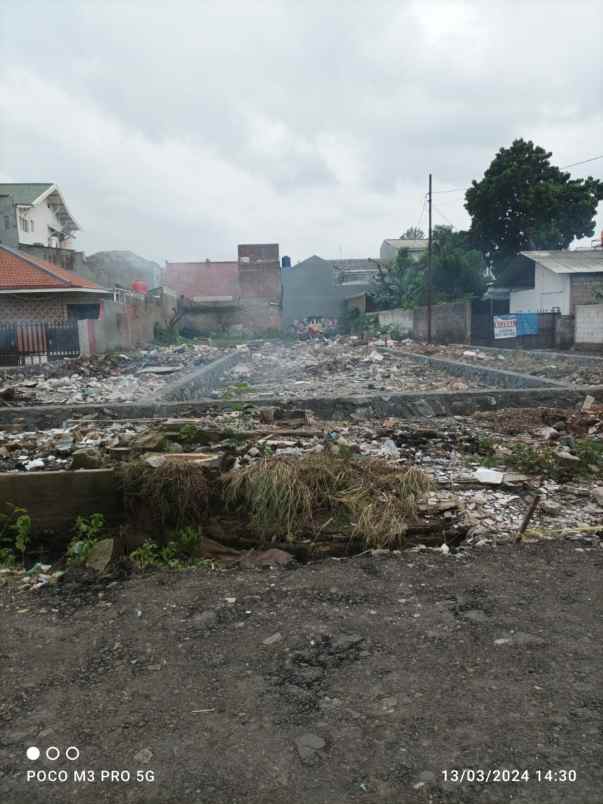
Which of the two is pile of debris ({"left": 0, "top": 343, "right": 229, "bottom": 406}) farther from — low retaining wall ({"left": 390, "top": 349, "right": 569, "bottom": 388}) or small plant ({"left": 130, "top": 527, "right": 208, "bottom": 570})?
low retaining wall ({"left": 390, "top": 349, "right": 569, "bottom": 388})

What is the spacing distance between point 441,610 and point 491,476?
6.73 feet

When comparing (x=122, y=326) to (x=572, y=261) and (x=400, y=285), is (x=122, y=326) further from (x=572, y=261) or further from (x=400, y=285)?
(x=572, y=261)

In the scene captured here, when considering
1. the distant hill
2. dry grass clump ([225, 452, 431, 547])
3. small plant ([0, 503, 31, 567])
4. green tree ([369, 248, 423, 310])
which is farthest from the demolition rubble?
the distant hill

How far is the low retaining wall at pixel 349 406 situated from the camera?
7.17 metres

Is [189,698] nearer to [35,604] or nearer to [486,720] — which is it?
[486,720]

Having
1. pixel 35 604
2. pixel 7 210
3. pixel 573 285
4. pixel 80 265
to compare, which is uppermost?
pixel 7 210

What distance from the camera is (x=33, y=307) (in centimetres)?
2056

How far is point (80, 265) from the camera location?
30.7 metres

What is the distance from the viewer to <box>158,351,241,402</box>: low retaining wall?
945cm

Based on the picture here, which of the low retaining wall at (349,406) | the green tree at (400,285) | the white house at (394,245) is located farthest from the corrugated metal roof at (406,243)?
the low retaining wall at (349,406)

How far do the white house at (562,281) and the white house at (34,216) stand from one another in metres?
23.8

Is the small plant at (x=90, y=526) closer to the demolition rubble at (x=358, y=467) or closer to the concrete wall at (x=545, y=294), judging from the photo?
the demolition rubble at (x=358, y=467)

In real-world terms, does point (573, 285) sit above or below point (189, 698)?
above

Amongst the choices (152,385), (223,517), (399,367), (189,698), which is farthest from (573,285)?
(189,698)
